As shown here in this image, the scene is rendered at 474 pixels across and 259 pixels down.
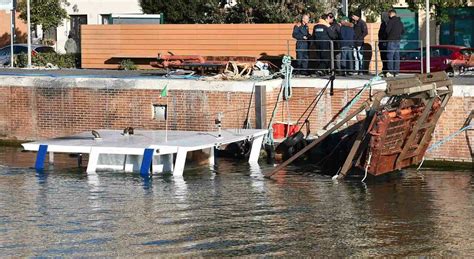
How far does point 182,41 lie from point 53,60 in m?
5.65

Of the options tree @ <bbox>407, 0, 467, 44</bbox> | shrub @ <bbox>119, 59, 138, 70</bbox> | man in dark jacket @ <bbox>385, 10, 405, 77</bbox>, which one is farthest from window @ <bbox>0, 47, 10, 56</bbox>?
man in dark jacket @ <bbox>385, 10, 405, 77</bbox>

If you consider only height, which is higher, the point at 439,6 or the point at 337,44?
the point at 439,6

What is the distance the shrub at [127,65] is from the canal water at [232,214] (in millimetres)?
9782

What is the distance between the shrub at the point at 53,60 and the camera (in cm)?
3956

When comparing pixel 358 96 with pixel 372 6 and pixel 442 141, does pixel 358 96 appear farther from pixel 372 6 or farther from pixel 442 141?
pixel 372 6

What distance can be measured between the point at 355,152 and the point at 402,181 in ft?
3.89

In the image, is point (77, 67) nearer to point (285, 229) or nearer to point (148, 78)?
point (148, 78)

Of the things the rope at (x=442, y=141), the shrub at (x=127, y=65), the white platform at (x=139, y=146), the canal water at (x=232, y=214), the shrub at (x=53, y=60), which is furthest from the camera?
the shrub at (x=53, y=60)

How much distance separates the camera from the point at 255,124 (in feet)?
96.3

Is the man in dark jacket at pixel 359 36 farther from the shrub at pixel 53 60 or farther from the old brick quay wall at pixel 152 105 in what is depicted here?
the shrub at pixel 53 60

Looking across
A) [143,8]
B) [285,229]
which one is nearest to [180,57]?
[285,229]

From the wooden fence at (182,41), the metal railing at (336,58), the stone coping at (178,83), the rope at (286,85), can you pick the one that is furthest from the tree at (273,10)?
the rope at (286,85)

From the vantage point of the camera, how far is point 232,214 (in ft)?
70.9

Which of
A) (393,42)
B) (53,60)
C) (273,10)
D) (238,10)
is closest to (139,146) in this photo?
(393,42)
